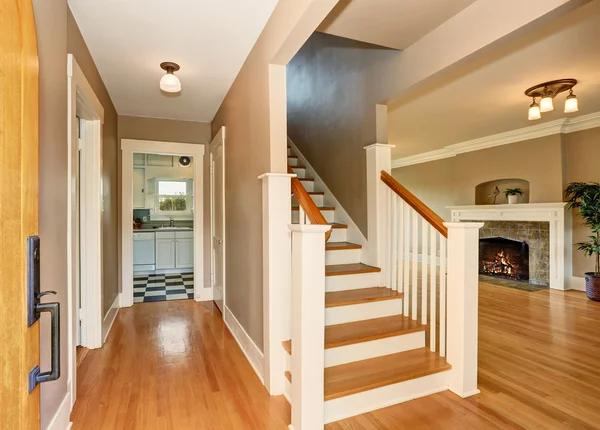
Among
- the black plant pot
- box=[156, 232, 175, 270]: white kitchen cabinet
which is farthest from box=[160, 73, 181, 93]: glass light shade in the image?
the black plant pot

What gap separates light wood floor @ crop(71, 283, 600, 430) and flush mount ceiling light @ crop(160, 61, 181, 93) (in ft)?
7.15

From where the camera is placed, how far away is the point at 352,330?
229 centimetres

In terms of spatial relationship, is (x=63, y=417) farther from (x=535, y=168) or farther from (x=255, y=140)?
(x=535, y=168)

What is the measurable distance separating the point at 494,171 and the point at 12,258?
6.71m

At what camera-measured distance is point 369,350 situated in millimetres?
2199

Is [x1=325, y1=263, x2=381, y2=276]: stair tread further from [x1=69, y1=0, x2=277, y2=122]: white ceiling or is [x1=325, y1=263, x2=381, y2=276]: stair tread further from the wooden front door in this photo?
the wooden front door

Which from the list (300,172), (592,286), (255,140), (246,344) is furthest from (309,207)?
(592,286)

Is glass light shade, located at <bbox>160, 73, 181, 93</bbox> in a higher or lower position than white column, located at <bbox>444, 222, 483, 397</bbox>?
higher

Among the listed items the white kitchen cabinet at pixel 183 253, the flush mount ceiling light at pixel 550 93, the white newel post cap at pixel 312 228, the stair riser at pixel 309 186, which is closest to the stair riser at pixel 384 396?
the white newel post cap at pixel 312 228

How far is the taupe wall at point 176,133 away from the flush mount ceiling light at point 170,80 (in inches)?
62.2

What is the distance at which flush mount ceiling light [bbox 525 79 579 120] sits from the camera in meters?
3.32

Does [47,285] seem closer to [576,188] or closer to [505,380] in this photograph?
[505,380]

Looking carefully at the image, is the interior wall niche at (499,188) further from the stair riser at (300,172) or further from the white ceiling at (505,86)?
the stair riser at (300,172)

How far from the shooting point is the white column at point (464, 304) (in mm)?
2059
